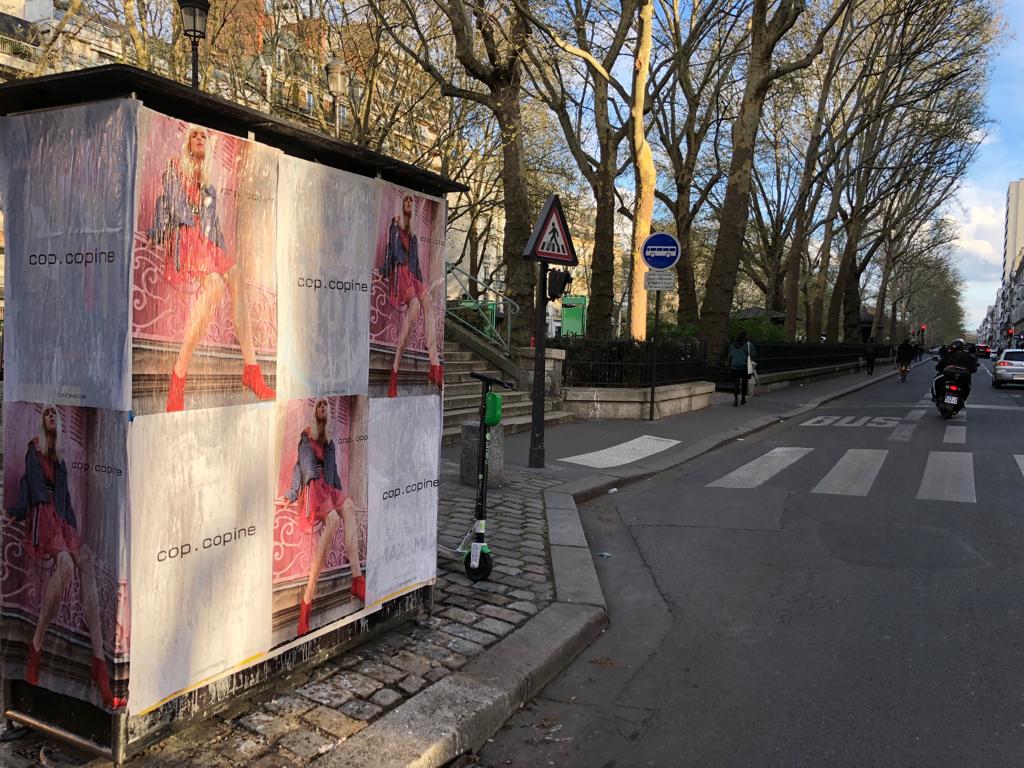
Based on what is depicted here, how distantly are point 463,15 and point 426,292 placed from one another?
38.9 ft

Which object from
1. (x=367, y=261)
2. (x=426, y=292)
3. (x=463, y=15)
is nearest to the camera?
(x=367, y=261)

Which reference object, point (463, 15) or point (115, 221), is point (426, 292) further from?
point (463, 15)

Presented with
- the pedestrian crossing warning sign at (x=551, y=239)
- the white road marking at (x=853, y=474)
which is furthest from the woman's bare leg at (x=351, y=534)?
the white road marking at (x=853, y=474)

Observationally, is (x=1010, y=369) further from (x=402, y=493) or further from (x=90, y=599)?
(x=90, y=599)

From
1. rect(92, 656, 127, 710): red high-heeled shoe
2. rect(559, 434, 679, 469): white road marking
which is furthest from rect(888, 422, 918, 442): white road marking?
rect(92, 656, 127, 710): red high-heeled shoe

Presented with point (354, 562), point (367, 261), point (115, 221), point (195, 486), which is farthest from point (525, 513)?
point (115, 221)

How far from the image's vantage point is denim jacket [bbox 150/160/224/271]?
245 cm

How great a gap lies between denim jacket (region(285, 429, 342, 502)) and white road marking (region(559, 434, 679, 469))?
20.7 feet

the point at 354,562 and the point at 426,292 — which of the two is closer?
the point at 354,562

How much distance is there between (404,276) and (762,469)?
288 inches

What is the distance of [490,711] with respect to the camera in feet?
10.3

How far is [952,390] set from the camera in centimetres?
1512

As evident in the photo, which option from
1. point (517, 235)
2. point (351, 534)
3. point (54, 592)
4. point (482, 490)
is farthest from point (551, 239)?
point (517, 235)

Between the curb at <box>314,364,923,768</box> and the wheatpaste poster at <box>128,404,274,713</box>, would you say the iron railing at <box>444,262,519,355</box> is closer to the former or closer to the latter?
the curb at <box>314,364,923,768</box>
